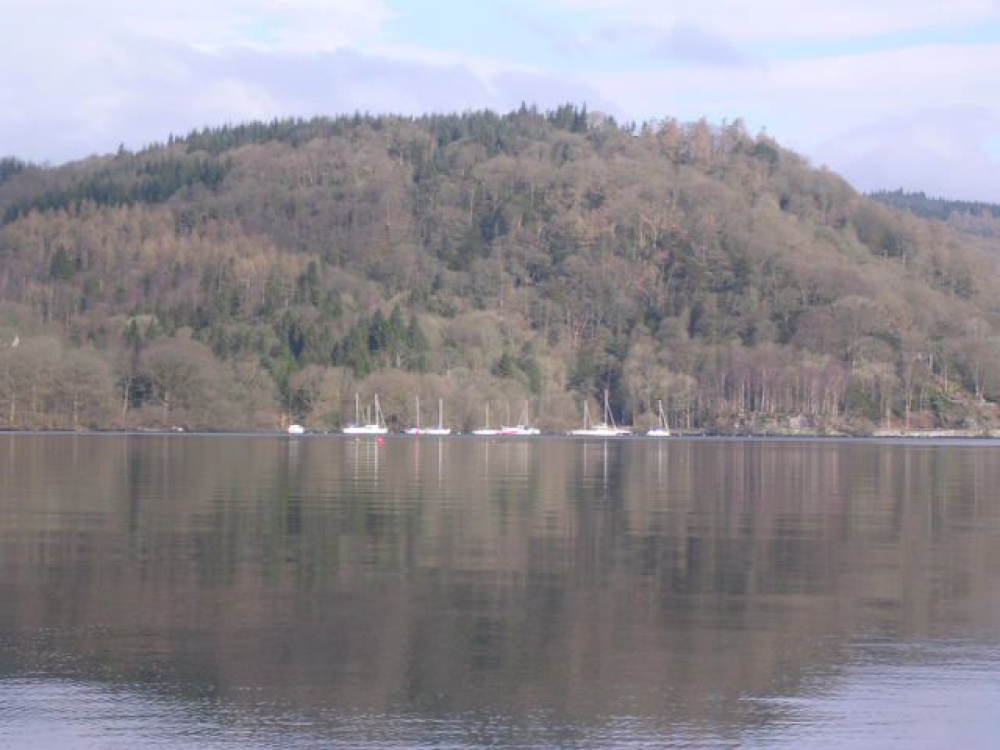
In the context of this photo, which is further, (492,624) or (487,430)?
(487,430)

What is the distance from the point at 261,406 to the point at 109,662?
560ft

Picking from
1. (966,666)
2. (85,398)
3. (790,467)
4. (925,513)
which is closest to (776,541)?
(925,513)

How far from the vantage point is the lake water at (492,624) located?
2166 centimetres

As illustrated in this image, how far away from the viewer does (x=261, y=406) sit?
194000mm

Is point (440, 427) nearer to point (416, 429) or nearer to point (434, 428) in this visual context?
point (434, 428)

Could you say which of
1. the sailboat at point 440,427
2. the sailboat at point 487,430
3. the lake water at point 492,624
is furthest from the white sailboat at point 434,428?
the lake water at point 492,624

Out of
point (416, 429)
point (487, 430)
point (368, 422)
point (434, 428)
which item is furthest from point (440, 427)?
point (368, 422)

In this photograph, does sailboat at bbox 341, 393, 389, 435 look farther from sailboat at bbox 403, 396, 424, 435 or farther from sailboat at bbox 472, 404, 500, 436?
sailboat at bbox 472, 404, 500, 436

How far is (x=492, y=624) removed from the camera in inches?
1138

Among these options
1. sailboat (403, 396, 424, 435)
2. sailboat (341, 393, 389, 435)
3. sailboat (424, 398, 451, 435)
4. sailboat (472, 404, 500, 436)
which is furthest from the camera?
sailboat (472, 404, 500, 436)

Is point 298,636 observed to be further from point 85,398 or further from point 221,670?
point 85,398

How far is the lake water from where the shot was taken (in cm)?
2166

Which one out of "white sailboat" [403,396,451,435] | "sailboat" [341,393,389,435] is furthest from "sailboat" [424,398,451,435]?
"sailboat" [341,393,389,435]

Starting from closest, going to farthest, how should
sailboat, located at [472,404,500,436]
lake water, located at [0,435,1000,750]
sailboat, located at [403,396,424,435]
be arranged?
lake water, located at [0,435,1000,750], sailboat, located at [403,396,424,435], sailboat, located at [472,404,500,436]
